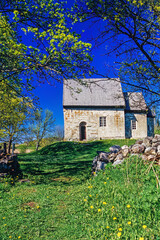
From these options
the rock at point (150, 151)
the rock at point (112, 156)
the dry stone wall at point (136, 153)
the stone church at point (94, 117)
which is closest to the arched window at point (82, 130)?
the stone church at point (94, 117)

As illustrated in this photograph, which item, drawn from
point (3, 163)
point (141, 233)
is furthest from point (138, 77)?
point (3, 163)

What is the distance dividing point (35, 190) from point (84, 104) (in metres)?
21.0

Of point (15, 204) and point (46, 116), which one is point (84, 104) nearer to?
point (46, 116)

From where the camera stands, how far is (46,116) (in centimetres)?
3609

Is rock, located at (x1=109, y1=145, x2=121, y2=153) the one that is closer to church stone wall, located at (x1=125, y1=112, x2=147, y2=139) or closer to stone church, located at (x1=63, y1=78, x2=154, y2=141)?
stone church, located at (x1=63, y1=78, x2=154, y2=141)

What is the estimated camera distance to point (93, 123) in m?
28.0

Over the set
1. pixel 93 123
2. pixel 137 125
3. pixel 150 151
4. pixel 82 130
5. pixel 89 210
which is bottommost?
pixel 89 210

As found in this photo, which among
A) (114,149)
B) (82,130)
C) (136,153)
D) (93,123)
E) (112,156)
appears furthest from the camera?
(82,130)

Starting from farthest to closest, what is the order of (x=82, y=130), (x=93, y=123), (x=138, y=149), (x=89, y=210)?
(x=82, y=130) < (x=93, y=123) < (x=138, y=149) < (x=89, y=210)

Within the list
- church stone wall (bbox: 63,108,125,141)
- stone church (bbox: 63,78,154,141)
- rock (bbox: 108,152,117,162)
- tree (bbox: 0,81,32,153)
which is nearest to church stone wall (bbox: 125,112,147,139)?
stone church (bbox: 63,78,154,141)

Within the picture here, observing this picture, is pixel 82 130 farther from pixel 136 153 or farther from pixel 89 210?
pixel 89 210

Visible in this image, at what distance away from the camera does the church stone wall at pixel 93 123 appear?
27641 millimetres

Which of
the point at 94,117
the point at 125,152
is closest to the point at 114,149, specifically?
the point at 125,152

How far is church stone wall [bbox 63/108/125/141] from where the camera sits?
27641 millimetres
